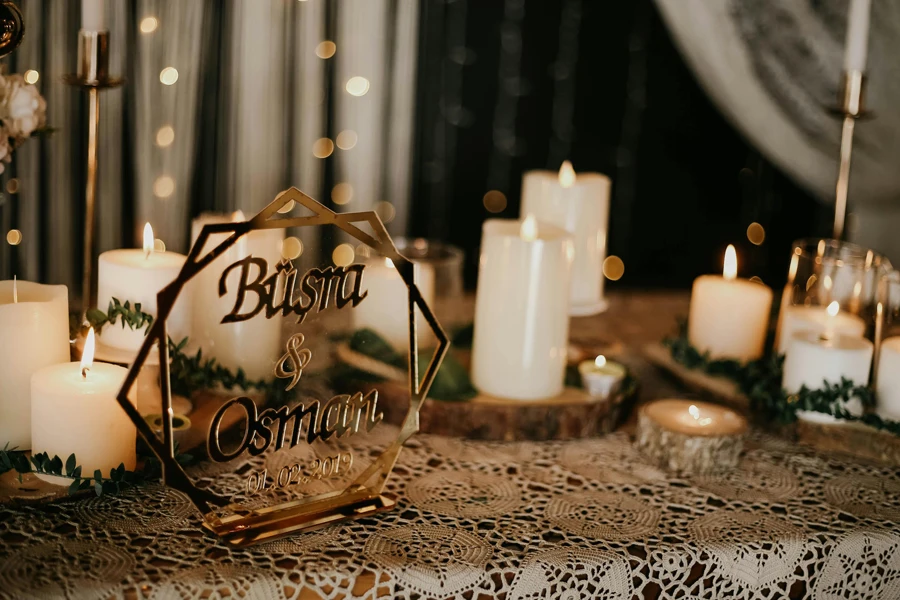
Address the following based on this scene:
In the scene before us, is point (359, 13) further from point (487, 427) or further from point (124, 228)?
point (487, 427)

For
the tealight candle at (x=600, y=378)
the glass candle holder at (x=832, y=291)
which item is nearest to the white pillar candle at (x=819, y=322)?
the glass candle holder at (x=832, y=291)

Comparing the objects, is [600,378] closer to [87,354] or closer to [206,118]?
[87,354]

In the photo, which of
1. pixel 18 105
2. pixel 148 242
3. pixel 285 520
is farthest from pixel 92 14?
pixel 285 520

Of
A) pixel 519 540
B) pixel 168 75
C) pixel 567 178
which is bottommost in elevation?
pixel 519 540

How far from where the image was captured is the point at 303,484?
874 mm

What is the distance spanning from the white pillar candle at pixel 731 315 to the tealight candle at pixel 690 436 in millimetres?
187

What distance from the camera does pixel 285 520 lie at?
2.76 ft

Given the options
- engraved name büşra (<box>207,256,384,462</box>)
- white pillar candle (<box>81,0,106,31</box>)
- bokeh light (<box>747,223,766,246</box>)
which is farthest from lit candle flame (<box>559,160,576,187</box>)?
bokeh light (<box>747,223,766,246</box>)

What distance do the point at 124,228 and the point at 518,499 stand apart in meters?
0.97


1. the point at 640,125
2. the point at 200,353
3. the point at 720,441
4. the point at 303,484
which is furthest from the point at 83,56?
the point at 640,125

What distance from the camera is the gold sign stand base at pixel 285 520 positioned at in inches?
32.0

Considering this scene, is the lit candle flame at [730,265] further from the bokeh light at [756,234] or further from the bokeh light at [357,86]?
the bokeh light at [756,234]

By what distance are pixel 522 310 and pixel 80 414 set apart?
0.50 meters

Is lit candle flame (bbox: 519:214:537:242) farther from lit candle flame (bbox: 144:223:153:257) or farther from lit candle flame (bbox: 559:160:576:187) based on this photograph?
lit candle flame (bbox: 144:223:153:257)
